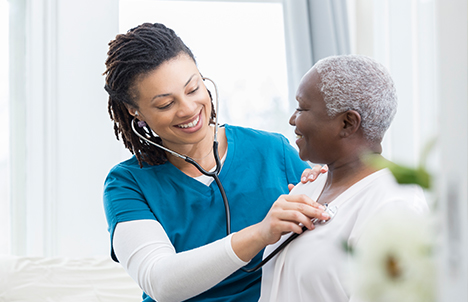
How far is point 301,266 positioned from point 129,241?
47 centimetres

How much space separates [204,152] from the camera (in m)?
1.40

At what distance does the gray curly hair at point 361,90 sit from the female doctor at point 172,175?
27cm

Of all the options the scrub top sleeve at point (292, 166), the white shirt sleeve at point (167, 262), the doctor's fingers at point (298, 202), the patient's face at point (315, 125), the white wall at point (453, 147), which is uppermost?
the white wall at point (453, 147)

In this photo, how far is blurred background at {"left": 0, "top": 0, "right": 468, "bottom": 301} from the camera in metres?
2.42

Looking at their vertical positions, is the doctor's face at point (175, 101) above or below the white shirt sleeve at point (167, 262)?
above

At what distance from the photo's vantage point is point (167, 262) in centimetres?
102

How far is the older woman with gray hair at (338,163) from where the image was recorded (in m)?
0.84

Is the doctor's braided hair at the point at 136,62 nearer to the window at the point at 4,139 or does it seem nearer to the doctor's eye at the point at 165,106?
the doctor's eye at the point at 165,106

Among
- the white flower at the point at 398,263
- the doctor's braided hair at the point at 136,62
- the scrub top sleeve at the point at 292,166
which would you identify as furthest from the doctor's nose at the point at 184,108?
the white flower at the point at 398,263

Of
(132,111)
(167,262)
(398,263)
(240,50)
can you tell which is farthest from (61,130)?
(398,263)

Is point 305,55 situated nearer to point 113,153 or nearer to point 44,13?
point 113,153

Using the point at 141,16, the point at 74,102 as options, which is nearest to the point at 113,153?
the point at 74,102

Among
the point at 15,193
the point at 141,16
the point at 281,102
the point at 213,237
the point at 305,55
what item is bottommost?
the point at 15,193

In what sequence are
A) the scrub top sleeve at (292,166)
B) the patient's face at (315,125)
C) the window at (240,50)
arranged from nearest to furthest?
the patient's face at (315,125) < the scrub top sleeve at (292,166) < the window at (240,50)
